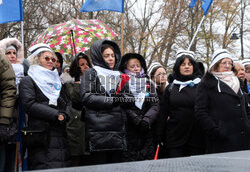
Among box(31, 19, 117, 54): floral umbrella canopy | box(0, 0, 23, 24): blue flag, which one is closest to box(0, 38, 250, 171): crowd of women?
box(0, 0, 23, 24): blue flag

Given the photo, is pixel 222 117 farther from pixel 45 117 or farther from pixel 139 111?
pixel 45 117

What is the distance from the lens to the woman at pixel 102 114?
330 cm

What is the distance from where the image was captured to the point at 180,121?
4.14 meters

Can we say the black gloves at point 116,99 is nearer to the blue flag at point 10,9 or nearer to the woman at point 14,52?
the woman at point 14,52

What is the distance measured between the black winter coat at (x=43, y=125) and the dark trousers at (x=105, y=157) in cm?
28

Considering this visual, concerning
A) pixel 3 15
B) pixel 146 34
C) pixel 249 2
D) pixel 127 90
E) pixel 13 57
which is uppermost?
pixel 249 2

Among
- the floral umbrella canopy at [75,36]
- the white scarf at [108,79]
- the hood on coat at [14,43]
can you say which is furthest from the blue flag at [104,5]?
the white scarf at [108,79]

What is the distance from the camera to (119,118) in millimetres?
3422

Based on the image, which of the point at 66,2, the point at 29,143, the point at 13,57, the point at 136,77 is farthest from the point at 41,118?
the point at 66,2

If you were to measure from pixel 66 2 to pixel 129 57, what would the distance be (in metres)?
13.3

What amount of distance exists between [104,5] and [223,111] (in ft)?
10.1

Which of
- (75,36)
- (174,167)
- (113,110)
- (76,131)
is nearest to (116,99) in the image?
(113,110)

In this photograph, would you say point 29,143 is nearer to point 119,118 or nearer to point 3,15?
point 119,118

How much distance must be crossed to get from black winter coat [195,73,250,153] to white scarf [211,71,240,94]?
0.06 meters
